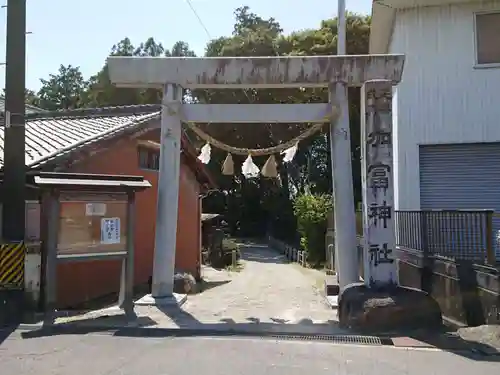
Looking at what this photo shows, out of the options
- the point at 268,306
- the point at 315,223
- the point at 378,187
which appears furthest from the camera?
the point at 315,223

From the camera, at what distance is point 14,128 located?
410 inches

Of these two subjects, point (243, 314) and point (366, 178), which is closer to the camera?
point (366, 178)

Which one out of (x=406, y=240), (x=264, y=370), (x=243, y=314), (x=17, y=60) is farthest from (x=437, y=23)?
(x=264, y=370)

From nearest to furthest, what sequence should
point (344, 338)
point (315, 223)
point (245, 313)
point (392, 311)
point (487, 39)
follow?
point (344, 338)
point (392, 311)
point (245, 313)
point (487, 39)
point (315, 223)

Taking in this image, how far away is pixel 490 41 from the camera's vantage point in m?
14.0

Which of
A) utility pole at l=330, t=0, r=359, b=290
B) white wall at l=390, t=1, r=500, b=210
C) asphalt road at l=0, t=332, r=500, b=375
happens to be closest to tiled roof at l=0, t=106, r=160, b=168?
asphalt road at l=0, t=332, r=500, b=375

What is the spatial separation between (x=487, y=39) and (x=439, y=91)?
1698mm

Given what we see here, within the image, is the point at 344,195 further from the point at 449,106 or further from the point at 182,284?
the point at 182,284

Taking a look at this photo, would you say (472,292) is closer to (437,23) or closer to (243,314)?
(243,314)

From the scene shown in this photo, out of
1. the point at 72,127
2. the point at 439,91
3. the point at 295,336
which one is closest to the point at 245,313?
the point at 295,336

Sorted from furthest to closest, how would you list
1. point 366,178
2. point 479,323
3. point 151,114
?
point 151,114, point 366,178, point 479,323

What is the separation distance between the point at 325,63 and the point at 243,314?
5291 millimetres

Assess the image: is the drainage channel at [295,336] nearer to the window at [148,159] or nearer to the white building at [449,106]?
the white building at [449,106]

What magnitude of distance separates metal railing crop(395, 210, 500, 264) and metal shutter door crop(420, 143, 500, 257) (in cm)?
229
